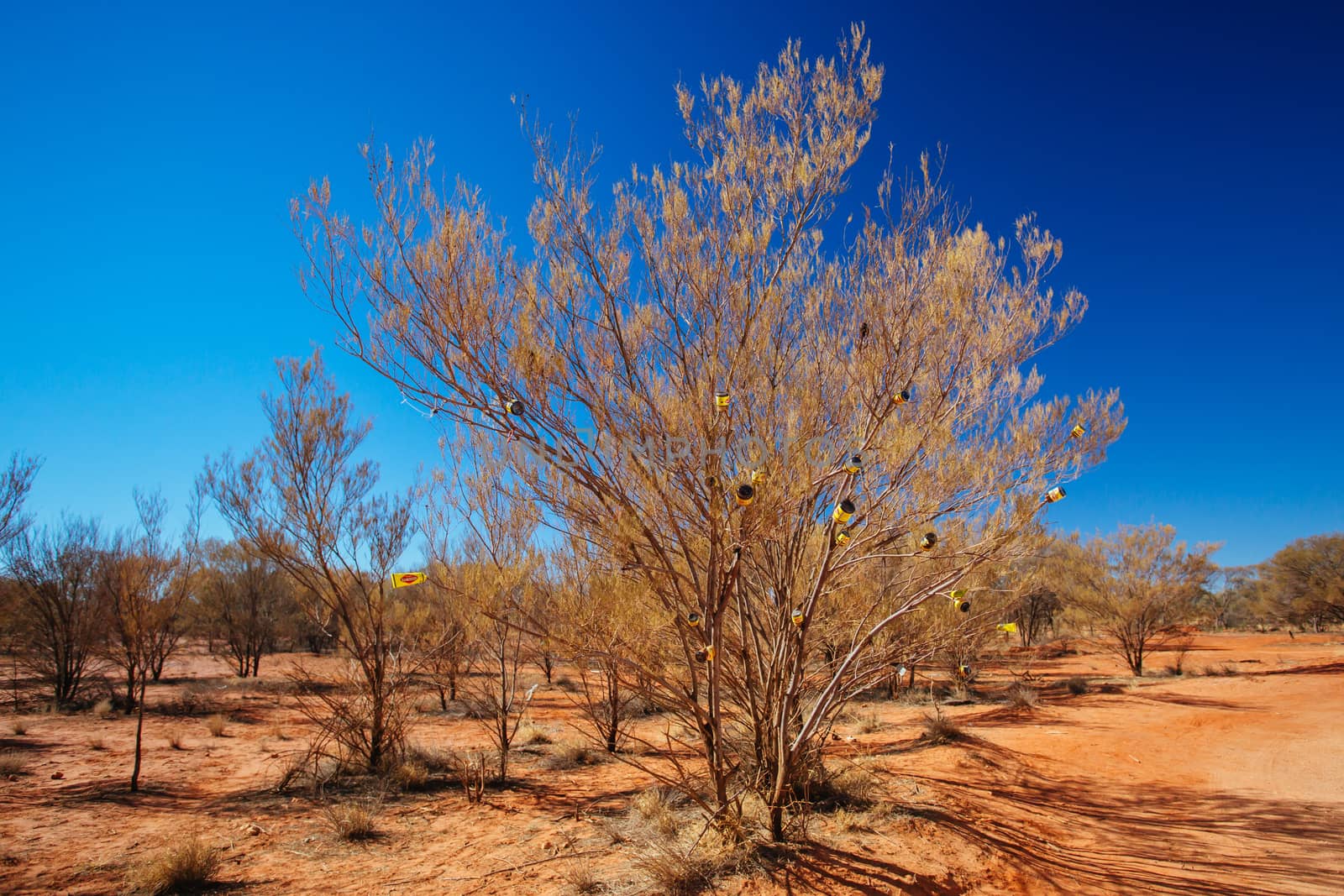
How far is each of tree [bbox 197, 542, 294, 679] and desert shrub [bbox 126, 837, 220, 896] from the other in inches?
680

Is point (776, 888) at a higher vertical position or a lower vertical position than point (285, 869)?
higher

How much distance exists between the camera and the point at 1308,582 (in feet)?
96.1

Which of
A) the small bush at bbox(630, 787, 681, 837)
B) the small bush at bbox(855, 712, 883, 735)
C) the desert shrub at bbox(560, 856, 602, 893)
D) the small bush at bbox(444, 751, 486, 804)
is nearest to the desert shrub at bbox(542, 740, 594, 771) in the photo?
the small bush at bbox(444, 751, 486, 804)

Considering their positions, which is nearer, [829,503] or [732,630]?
[829,503]

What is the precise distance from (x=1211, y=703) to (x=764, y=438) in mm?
14991

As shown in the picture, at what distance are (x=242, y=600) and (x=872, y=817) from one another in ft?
80.5

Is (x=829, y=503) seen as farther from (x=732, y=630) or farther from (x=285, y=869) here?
(x=285, y=869)

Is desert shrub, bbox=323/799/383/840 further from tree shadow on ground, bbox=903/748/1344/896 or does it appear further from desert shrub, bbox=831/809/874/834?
tree shadow on ground, bbox=903/748/1344/896

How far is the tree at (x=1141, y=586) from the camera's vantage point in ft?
59.6

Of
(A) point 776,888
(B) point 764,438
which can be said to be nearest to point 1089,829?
(A) point 776,888

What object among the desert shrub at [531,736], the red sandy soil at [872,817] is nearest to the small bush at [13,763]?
the red sandy soil at [872,817]

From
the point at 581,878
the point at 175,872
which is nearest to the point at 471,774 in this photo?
the point at 175,872

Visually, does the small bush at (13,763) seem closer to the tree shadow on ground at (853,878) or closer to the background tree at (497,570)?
the background tree at (497,570)

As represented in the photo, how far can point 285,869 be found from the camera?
18.0 feet
